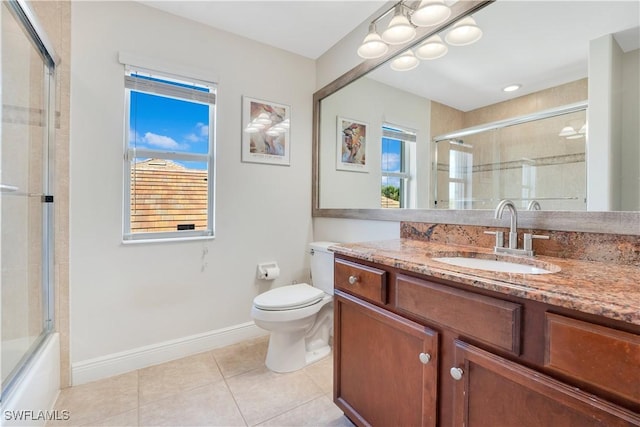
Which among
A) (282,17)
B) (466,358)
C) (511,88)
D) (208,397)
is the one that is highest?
(282,17)

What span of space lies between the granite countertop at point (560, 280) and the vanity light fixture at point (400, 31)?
3.98ft

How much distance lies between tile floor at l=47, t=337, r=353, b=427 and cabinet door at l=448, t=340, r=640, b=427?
0.78m

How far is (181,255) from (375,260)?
59.4 inches

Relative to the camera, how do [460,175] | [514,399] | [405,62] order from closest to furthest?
1. [514,399]
2. [460,175]
3. [405,62]

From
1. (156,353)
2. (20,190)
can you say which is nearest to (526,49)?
(20,190)

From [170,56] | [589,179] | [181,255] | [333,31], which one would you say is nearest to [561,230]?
[589,179]

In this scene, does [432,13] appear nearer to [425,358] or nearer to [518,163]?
[518,163]

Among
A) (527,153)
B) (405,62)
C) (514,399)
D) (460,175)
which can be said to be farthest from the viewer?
(405,62)

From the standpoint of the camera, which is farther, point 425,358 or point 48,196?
point 48,196

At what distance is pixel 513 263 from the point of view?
44.2 inches

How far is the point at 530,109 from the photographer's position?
1.22 metres

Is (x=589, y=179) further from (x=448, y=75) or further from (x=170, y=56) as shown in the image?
(x=170, y=56)

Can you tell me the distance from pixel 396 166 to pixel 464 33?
777mm

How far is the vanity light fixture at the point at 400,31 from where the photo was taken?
1556 mm
